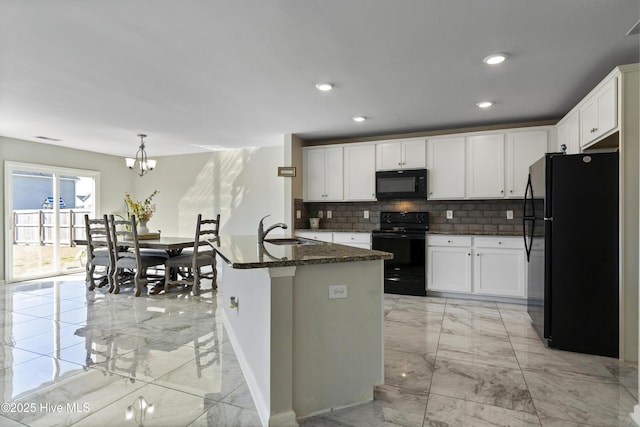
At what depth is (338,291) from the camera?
2.01 meters

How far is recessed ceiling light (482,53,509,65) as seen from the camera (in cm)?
269

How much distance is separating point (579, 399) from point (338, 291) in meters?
1.60

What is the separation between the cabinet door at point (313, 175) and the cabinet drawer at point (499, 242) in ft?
7.54

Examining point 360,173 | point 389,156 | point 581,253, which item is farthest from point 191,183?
point 581,253

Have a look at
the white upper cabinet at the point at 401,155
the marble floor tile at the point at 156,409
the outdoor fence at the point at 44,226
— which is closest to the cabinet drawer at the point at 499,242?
the white upper cabinet at the point at 401,155

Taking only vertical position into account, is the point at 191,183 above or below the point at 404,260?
above

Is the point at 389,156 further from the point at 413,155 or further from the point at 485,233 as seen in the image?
the point at 485,233

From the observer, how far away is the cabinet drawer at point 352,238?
504 centimetres

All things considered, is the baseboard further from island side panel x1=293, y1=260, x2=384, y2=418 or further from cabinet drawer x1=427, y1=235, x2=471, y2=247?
cabinet drawer x1=427, y1=235, x2=471, y2=247

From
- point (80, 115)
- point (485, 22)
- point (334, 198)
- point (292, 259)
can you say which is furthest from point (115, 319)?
point (485, 22)

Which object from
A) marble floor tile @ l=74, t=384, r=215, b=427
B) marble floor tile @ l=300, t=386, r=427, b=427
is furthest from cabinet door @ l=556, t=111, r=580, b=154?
marble floor tile @ l=74, t=384, r=215, b=427

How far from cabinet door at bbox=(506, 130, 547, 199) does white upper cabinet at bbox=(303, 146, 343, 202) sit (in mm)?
2281

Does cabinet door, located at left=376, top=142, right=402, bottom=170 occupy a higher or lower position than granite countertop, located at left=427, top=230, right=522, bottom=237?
higher

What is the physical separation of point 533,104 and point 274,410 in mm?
3987
